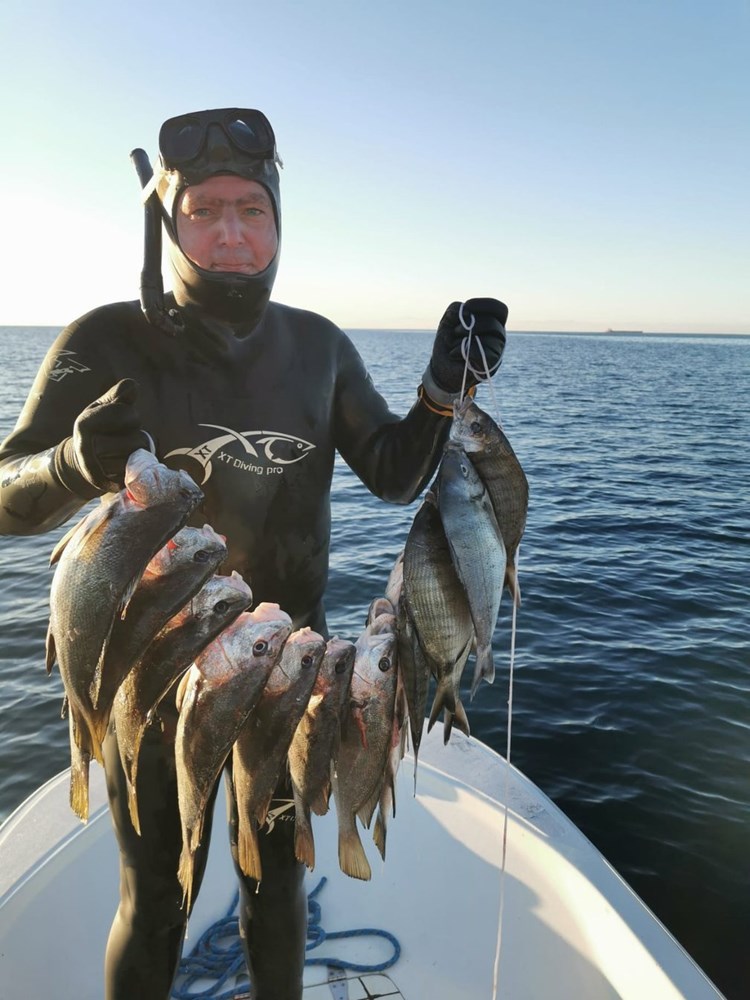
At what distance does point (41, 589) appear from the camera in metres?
11.6

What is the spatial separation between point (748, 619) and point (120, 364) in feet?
33.9

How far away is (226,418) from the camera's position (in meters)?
3.13

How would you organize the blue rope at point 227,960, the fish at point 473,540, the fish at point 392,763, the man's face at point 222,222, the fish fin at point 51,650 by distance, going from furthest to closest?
the blue rope at point 227,960 → the man's face at point 222,222 → the fish at point 392,763 → the fish at point 473,540 → the fish fin at point 51,650

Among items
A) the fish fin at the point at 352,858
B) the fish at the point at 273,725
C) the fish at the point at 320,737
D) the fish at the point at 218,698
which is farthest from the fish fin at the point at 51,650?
the fish fin at the point at 352,858

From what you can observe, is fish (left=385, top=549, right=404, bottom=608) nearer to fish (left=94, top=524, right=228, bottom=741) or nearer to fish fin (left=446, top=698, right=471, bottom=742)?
fish fin (left=446, top=698, right=471, bottom=742)

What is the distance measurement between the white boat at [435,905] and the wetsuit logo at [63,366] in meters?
2.83

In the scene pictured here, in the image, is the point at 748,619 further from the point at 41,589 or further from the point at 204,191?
the point at 41,589

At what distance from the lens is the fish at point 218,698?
7.98 feet

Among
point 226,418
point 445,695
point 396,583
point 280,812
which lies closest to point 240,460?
point 226,418

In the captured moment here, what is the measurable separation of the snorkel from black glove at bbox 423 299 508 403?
944 mm

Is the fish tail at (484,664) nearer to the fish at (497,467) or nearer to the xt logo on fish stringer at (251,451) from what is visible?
the fish at (497,467)

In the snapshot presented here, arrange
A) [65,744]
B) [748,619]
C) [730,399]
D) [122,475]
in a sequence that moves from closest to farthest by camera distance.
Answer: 1. [122,475]
2. [65,744]
3. [748,619]
4. [730,399]

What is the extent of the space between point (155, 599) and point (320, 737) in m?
0.84

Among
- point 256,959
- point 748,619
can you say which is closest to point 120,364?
point 256,959
